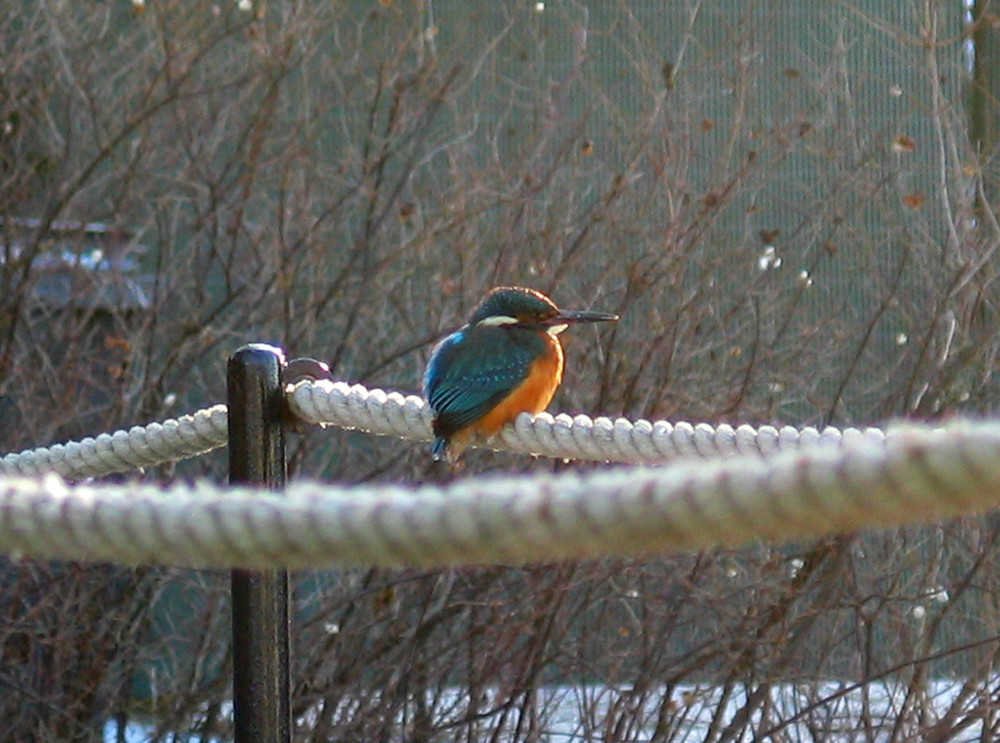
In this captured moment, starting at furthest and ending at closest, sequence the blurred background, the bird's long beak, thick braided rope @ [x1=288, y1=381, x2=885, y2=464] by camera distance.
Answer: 1. the blurred background
2. the bird's long beak
3. thick braided rope @ [x1=288, y1=381, x2=885, y2=464]

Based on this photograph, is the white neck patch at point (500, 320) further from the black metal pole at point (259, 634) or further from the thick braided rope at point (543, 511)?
the thick braided rope at point (543, 511)

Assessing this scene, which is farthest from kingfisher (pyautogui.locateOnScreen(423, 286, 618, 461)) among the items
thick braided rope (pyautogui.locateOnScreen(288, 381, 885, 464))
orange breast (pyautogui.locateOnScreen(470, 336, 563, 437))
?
thick braided rope (pyautogui.locateOnScreen(288, 381, 885, 464))

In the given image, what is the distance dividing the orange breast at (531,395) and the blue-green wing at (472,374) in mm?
14

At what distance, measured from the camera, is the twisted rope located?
5.90 ft

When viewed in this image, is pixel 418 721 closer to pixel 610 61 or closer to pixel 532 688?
pixel 532 688

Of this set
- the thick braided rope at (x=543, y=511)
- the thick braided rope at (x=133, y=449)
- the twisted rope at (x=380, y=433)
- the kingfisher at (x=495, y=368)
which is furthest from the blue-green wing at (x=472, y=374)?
the thick braided rope at (x=543, y=511)

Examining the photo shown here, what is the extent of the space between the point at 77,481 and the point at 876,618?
255cm

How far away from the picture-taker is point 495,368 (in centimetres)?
297

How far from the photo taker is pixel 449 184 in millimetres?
5086

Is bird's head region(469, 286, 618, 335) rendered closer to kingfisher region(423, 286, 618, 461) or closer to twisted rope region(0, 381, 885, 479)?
kingfisher region(423, 286, 618, 461)

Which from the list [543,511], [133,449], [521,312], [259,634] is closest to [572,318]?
[521,312]

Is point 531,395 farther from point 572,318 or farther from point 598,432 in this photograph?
point 598,432

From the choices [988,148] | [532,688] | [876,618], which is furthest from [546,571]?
[988,148]

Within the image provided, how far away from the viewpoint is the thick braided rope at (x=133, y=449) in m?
1.92
